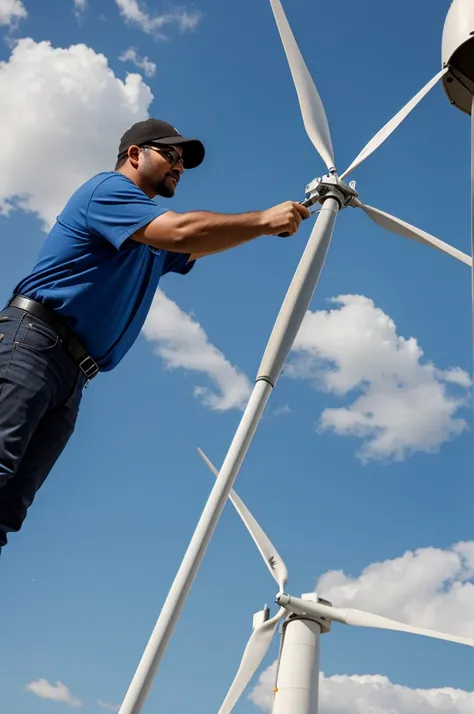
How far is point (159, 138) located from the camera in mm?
6875

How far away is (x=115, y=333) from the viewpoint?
621 cm

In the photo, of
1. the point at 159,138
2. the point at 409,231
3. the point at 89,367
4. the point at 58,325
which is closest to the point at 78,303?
the point at 58,325

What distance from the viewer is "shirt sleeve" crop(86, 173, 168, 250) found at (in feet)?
19.0

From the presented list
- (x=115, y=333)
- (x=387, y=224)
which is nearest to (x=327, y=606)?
(x=387, y=224)

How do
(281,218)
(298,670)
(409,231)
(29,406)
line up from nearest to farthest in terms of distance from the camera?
(29,406) → (281,218) → (409,231) → (298,670)

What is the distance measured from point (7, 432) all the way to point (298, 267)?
3.84m

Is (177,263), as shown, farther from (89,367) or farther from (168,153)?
(89,367)

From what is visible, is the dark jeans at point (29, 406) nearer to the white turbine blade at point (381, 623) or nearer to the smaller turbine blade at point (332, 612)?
the white turbine blade at point (381, 623)

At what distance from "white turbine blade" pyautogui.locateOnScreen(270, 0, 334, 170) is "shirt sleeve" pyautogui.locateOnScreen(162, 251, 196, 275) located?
4025 millimetres

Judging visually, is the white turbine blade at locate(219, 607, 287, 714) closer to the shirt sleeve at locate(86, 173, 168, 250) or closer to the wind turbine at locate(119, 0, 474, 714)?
the wind turbine at locate(119, 0, 474, 714)

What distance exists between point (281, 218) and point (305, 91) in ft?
19.7

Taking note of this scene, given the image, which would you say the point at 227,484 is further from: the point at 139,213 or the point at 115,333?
the point at 139,213

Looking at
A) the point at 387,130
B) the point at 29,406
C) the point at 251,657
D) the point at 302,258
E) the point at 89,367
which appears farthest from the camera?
the point at 251,657

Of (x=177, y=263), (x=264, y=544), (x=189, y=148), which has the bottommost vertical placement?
(x=177, y=263)
